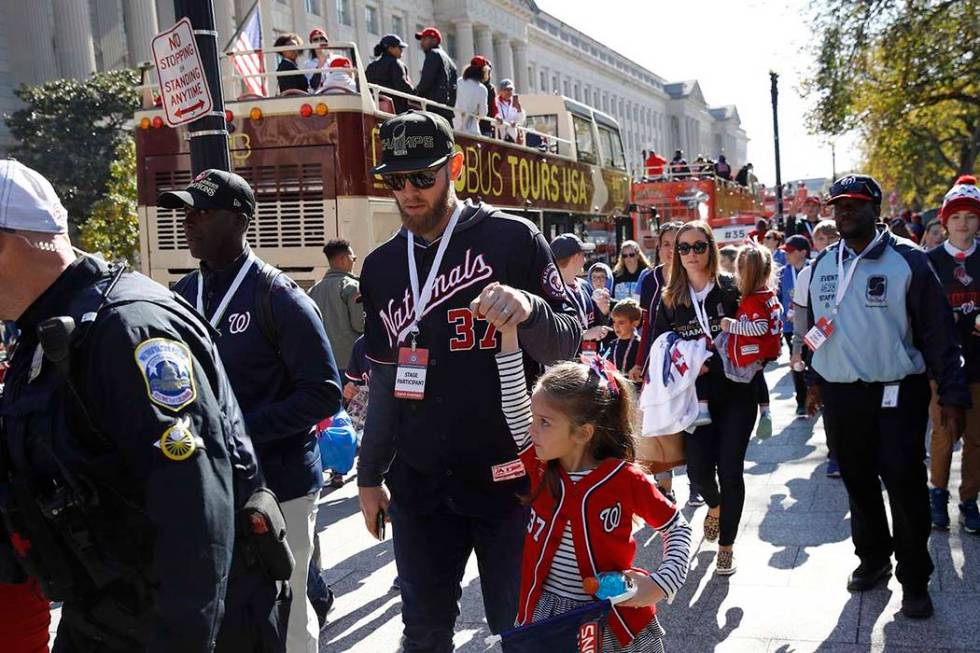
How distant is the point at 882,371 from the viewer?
4535mm

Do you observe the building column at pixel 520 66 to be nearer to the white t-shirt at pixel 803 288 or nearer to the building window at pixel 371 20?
the building window at pixel 371 20

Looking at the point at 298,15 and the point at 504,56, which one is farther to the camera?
the point at 504,56

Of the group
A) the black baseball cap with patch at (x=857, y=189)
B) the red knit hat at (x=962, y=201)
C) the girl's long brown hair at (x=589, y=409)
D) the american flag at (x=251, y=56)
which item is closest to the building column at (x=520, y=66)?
the american flag at (x=251, y=56)

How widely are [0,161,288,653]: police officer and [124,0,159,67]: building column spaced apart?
46760 millimetres

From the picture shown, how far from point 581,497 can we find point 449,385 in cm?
59

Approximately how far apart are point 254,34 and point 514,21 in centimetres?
6732

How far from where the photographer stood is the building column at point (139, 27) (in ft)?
146

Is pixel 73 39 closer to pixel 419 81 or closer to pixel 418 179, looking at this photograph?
pixel 419 81

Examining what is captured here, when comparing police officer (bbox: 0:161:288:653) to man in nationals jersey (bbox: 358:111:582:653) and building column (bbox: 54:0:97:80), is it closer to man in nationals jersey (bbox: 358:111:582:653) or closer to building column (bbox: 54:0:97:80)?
man in nationals jersey (bbox: 358:111:582:653)

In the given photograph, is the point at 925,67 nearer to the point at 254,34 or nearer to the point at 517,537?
the point at 254,34

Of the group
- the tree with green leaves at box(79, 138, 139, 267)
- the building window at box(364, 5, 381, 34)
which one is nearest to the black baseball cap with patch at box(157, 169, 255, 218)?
the tree with green leaves at box(79, 138, 139, 267)

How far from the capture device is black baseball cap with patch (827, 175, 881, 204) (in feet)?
15.2

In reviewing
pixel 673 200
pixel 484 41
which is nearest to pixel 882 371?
pixel 673 200

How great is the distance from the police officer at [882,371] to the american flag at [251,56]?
24.5 feet
